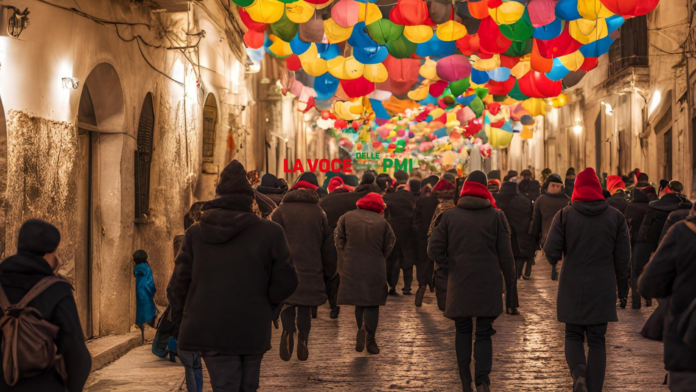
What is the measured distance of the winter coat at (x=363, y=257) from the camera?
8.22 m

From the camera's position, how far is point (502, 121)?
21.0 metres

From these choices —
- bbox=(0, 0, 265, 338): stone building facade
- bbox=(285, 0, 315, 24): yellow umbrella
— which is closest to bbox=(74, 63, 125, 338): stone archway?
bbox=(0, 0, 265, 338): stone building facade

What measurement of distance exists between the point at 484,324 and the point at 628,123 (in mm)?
16923

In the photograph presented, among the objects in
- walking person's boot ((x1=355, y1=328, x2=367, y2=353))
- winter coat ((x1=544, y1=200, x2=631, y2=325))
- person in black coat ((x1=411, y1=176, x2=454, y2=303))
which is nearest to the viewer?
winter coat ((x1=544, y1=200, x2=631, y2=325))

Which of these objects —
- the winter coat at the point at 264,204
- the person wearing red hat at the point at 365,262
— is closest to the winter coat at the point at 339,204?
the winter coat at the point at 264,204

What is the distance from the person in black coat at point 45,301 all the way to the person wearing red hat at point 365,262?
454cm

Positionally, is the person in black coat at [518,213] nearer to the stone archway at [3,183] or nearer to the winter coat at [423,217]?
the winter coat at [423,217]

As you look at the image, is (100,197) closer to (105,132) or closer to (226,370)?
(105,132)

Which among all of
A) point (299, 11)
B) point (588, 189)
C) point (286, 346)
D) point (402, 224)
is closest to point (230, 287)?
point (588, 189)

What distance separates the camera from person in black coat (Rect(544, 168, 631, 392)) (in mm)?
6113

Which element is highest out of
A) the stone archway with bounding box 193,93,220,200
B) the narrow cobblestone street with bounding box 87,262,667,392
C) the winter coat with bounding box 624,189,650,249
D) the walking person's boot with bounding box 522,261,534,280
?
the stone archway with bounding box 193,93,220,200

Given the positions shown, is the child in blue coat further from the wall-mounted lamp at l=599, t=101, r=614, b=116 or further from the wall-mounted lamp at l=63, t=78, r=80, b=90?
the wall-mounted lamp at l=599, t=101, r=614, b=116

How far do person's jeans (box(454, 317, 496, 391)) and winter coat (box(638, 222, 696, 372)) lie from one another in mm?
2480

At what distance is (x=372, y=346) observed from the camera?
8.32 metres
